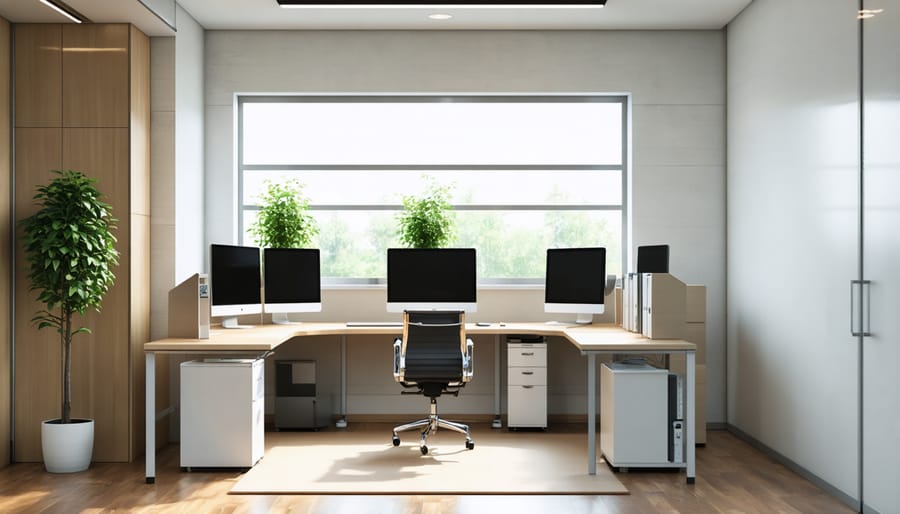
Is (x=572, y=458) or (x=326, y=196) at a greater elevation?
(x=326, y=196)

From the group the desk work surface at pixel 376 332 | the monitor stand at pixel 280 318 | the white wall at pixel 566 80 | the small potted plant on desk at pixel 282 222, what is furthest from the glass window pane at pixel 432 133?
the desk work surface at pixel 376 332

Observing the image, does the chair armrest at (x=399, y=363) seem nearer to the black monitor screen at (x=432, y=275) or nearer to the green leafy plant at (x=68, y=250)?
the black monitor screen at (x=432, y=275)

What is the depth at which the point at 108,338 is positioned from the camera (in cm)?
528

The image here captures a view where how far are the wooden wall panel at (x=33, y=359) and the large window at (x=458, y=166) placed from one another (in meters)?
1.64

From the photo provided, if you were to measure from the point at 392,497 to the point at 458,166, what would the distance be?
300 centimetres

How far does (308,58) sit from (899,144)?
14.0 feet

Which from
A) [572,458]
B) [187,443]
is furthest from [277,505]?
[572,458]

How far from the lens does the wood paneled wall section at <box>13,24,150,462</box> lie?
523 centimetres

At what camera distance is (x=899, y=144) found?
3797 millimetres

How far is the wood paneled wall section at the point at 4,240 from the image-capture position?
5066 millimetres

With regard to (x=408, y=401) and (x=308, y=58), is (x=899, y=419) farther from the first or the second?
(x=308, y=58)

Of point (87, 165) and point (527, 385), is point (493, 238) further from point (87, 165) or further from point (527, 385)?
point (87, 165)

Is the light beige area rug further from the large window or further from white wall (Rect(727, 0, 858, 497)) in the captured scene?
the large window

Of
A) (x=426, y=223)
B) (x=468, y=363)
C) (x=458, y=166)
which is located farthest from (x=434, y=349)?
(x=458, y=166)
